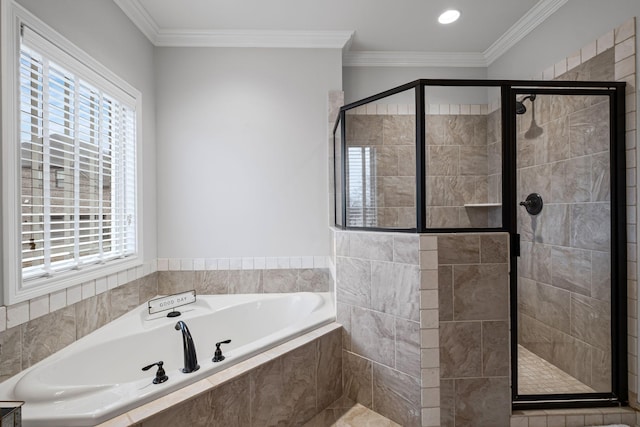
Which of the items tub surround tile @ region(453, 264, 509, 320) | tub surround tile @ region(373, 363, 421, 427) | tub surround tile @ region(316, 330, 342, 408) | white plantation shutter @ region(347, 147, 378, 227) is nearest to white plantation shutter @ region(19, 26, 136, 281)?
tub surround tile @ region(316, 330, 342, 408)

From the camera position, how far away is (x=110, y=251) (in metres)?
1.98

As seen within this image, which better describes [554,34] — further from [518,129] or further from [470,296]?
[470,296]

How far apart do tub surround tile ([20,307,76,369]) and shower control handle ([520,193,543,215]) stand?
2528mm

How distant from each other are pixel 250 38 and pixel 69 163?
1.62 m

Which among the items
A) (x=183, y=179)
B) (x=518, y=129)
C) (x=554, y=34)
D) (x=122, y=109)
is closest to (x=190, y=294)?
(x=183, y=179)

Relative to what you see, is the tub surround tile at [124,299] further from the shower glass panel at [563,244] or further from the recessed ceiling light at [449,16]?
the recessed ceiling light at [449,16]

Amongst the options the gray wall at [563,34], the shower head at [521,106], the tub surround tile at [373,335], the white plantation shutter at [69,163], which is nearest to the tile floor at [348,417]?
the tub surround tile at [373,335]

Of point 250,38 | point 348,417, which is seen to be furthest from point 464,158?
point 250,38

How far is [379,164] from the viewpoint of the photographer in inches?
98.2

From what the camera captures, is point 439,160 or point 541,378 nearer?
point 541,378

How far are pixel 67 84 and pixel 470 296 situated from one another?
243cm

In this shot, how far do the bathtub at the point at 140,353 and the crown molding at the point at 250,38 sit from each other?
205 centimetres

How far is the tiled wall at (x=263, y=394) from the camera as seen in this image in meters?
1.19

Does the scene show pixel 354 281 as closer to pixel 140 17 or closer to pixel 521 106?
pixel 521 106
